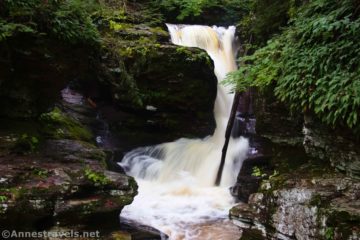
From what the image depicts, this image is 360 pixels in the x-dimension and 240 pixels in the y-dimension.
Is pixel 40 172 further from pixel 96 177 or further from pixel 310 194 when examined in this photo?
pixel 310 194

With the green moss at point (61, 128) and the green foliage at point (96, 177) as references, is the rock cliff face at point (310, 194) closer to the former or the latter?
the green foliage at point (96, 177)

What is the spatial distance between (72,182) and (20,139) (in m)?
1.39

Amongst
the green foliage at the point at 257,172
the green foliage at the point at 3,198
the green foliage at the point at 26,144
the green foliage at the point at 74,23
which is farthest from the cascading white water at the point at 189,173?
the green foliage at the point at 74,23

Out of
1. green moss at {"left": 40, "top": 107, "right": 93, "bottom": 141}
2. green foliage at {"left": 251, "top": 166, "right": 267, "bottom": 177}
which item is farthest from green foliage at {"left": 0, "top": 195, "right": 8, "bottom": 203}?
green foliage at {"left": 251, "top": 166, "right": 267, "bottom": 177}

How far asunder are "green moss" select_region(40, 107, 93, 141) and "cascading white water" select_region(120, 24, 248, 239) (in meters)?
2.06

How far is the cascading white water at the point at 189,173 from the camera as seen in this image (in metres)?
7.93

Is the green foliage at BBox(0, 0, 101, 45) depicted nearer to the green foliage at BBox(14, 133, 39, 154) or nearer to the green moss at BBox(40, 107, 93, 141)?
the green foliage at BBox(14, 133, 39, 154)

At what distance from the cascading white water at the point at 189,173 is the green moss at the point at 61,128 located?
2.06 m

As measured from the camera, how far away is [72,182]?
6.13 metres

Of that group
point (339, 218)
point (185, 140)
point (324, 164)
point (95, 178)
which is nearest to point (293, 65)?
point (324, 164)

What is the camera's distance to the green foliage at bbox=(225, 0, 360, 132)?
16.9 ft

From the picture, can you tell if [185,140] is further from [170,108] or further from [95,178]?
[95,178]

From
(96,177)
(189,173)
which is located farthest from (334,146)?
(189,173)

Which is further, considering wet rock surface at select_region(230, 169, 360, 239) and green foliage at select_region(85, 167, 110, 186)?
green foliage at select_region(85, 167, 110, 186)
